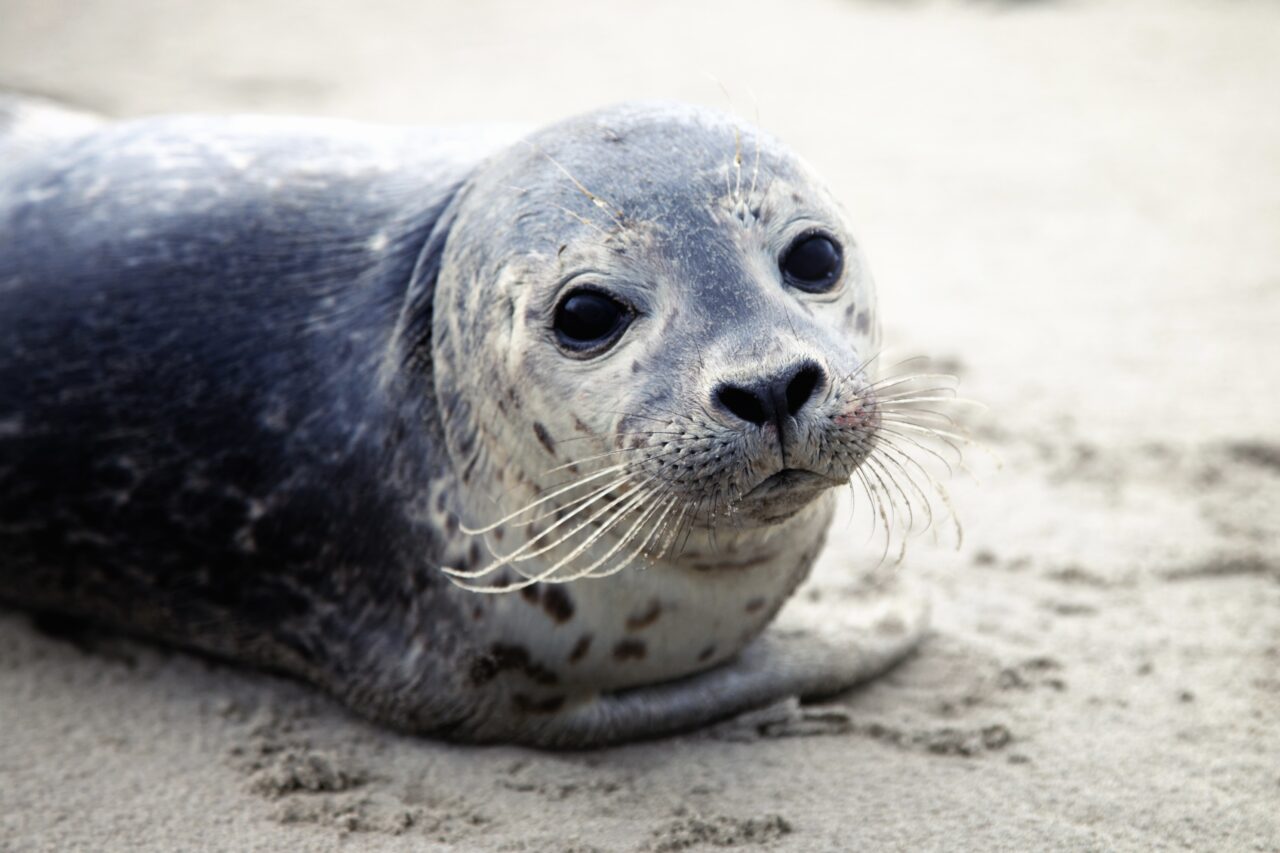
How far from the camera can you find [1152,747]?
9.23 feet

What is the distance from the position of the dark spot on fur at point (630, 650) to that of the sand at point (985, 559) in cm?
21

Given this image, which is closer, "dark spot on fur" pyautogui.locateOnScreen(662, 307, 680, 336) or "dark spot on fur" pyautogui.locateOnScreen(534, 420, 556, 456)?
"dark spot on fur" pyautogui.locateOnScreen(662, 307, 680, 336)

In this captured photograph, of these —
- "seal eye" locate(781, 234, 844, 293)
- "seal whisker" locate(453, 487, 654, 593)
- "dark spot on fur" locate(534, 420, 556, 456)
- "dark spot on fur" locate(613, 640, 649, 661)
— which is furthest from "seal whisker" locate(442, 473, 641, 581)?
"seal eye" locate(781, 234, 844, 293)

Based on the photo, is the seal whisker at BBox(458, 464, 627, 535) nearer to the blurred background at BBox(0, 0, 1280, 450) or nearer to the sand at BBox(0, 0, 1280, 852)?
the sand at BBox(0, 0, 1280, 852)

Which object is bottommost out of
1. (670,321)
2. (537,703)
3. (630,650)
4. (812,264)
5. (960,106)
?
(537,703)

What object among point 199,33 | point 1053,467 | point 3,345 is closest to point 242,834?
point 3,345

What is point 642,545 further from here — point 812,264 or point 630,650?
point 812,264

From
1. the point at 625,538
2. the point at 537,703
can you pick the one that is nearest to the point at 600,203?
the point at 625,538

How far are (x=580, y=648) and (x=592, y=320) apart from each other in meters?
0.70

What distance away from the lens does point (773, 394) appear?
7.62 ft

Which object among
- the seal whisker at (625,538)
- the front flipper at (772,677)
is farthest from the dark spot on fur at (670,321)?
the front flipper at (772,677)

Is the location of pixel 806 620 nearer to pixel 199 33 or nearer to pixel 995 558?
pixel 995 558

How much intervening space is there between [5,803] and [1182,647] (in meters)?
2.52

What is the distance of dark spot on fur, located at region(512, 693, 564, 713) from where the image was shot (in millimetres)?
2887
